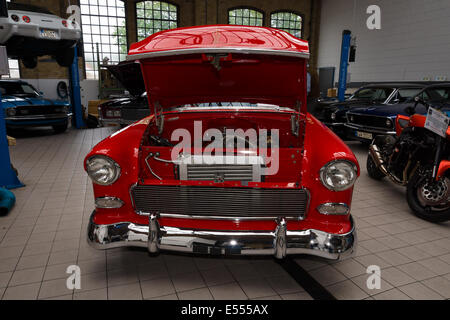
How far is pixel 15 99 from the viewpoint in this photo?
7.96 m

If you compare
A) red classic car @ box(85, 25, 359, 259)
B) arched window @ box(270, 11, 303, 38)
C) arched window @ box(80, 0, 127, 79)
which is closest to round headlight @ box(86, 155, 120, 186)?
red classic car @ box(85, 25, 359, 259)

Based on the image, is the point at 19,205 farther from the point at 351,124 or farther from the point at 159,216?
the point at 351,124

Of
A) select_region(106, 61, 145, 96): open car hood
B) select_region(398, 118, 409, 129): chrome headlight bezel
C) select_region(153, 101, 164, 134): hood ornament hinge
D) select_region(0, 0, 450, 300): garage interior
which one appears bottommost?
select_region(0, 0, 450, 300): garage interior

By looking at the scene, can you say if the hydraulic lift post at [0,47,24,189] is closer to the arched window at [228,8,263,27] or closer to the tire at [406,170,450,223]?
the tire at [406,170,450,223]

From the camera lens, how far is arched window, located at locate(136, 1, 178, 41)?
15.6 m

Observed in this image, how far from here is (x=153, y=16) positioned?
1577 centimetres

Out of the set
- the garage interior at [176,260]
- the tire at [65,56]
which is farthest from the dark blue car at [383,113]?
the tire at [65,56]

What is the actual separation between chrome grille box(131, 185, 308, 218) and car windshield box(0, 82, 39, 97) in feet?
27.5

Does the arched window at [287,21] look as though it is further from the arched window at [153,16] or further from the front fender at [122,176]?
the front fender at [122,176]

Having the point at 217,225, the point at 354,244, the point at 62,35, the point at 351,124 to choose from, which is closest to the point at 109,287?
the point at 217,225

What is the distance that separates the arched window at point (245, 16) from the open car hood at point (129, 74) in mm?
12941

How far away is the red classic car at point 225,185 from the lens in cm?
190

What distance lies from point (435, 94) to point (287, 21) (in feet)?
43.4
